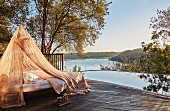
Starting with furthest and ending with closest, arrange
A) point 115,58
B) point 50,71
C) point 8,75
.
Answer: point 115,58 → point 50,71 → point 8,75

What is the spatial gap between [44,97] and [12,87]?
90cm

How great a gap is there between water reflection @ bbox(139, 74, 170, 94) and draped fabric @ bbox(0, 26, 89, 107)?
212 centimetres

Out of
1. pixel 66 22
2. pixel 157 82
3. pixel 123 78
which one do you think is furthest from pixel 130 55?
pixel 66 22

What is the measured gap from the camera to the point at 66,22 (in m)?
9.33

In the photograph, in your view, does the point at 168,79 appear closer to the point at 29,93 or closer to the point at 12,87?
the point at 29,93

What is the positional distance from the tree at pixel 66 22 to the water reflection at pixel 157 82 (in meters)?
3.46

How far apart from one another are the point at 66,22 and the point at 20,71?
537 centimetres

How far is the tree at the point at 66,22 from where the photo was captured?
8.74 m

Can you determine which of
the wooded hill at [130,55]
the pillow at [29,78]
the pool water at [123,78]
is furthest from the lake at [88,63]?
the pillow at [29,78]

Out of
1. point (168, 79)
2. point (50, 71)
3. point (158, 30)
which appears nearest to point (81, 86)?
point (50, 71)

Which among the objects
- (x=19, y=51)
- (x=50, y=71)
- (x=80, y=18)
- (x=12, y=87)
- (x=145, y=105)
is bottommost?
(x=145, y=105)

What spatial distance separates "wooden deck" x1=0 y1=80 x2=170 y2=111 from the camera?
Answer: 372cm

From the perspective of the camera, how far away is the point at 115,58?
10984mm

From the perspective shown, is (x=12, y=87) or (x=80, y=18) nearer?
(x=12, y=87)
